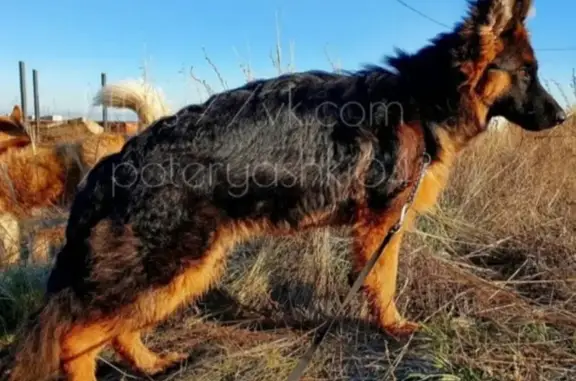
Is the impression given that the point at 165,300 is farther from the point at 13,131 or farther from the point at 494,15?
the point at 13,131

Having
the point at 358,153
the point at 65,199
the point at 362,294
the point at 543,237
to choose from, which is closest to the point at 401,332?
the point at 362,294

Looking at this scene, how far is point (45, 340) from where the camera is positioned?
3.48m

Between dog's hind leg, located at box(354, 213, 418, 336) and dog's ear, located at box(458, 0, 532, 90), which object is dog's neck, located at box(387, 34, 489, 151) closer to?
dog's ear, located at box(458, 0, 532, 90)

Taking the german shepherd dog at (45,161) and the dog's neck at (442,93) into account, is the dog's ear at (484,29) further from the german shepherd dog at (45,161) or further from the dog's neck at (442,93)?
the german shepherd dog at (45,161)

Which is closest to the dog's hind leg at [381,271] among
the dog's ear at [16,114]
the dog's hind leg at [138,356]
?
the dog's hind leg at [138,356]

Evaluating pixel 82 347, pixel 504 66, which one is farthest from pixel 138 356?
pixel 504 66

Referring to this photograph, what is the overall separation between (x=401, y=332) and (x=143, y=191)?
1.85 metres

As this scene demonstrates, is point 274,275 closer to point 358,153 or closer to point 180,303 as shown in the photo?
point 180,303

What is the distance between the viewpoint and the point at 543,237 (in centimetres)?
474

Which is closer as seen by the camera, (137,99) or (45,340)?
(45,340)

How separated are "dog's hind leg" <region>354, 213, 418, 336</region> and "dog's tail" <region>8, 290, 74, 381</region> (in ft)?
6.09

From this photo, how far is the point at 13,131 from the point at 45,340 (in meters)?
4.63

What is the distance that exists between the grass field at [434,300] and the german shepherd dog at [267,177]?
0.33m

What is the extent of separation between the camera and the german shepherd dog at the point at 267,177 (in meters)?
A: 3.50
